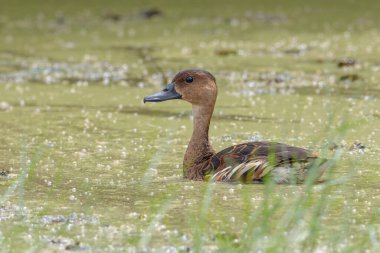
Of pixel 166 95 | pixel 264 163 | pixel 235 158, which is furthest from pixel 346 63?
pixel 264 163

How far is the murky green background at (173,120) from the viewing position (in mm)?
4836

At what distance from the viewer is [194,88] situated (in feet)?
21.9

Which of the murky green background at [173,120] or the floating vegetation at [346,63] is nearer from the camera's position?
the murky green background at [173,120]

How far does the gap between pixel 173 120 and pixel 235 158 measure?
91.4 inches

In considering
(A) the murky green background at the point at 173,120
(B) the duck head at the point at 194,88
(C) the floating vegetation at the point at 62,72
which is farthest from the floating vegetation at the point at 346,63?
(B) the duck head at the point at 194,88

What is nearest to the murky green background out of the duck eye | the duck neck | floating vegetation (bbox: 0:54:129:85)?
floating vegetation (bbox: 0:54:129:85)

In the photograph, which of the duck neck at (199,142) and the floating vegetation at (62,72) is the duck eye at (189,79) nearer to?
the duck neck at (199,142)

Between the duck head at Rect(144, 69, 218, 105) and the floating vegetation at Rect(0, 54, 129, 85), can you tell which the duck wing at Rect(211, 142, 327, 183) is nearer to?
the duck head at Rect(144, 69, 218, 105)

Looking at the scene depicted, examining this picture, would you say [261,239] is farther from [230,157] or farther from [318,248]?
[230,157]

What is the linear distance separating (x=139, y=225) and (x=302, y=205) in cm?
69

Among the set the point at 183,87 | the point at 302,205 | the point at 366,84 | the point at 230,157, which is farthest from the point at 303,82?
the point at 302,205

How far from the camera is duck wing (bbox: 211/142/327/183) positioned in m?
5.72

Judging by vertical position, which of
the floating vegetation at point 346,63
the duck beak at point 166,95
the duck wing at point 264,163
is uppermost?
the floating vegetation at point 346,63

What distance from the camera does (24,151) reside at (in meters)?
6.76
